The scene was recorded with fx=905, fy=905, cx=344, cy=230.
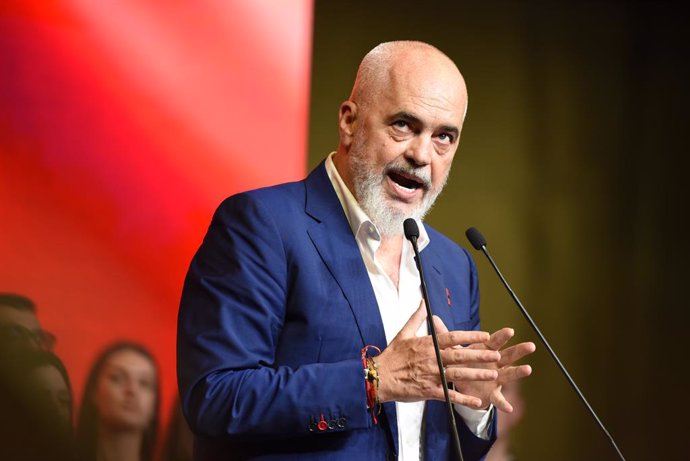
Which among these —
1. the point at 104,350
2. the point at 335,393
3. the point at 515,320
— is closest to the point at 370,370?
the point at 335,393

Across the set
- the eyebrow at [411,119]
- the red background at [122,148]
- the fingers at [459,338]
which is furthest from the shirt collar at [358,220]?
the red background at [122,148]

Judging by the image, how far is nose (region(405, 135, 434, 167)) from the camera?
84.4 inches

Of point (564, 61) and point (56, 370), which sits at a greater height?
point (564, 61)

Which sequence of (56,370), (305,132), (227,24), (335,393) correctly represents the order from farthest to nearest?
(305,132) → (227,24) → (56,370) → (335,393)

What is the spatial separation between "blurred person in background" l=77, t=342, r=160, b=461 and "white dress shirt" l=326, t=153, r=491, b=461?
3.38 ft

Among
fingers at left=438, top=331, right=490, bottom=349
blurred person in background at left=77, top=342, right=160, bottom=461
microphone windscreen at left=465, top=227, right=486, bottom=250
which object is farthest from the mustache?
blurred person in background at left=77, top=342, right=160, bottom=461

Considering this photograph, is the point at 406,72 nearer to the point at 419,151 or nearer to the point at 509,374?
the point at 419,151

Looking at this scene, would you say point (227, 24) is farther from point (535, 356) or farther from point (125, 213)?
point (535, 356)

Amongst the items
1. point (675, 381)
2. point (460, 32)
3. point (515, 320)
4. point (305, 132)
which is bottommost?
point (675, 381)

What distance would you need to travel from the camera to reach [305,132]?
3.35 metres

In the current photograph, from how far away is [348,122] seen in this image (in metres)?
2.32

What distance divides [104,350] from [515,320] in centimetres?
185

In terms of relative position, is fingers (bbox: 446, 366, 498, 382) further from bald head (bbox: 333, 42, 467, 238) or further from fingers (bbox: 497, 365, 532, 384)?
bald head (bbox: 333, 42, 467, 238)

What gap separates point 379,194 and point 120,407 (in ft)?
4.05
